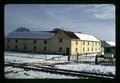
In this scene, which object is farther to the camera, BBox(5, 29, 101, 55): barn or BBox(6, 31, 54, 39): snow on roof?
BBox(6, 31, 54, 39): snow on roof

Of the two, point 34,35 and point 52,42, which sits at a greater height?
point 34,35

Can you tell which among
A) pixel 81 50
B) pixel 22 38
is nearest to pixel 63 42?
pixel 81 50

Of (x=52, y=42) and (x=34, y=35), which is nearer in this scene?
(x=52, y=42)

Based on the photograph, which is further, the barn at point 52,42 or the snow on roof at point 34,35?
the snow on roof at point 34,35

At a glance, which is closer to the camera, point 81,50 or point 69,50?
point 69,50

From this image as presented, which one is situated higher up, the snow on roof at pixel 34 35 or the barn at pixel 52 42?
the snow on roof at pixel 34 35

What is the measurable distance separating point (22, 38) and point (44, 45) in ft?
17.7

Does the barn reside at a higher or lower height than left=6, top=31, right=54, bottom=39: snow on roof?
lower
